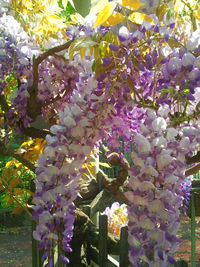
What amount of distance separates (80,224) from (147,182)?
1109mm

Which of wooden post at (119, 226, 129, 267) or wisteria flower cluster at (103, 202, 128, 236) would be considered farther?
wisteria flower cluster at (103, 202, 128, 236)

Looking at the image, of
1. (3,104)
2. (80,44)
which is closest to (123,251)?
(3,104)

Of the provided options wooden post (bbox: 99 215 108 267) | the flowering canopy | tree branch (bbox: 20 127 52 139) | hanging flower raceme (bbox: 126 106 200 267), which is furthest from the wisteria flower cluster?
hanging flower raceme (bbox: 126 106 200 267)

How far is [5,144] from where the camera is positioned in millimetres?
1608

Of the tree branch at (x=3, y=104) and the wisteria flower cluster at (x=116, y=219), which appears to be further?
the wisteria flower cluster at (x=116, y=219)

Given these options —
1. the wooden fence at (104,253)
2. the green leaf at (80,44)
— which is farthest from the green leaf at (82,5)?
the green leaf at (80,44)

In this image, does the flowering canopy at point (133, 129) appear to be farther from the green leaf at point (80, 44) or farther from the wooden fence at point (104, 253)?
the wooden fence at point (104, 253)

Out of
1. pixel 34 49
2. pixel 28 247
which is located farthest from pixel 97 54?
pixel 28 247

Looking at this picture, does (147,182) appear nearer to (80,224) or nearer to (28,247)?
(80,224)

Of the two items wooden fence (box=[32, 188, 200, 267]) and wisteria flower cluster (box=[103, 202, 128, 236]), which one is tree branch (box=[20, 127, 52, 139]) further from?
wisteria flower cluster (box=[103, 202, 128, 236])

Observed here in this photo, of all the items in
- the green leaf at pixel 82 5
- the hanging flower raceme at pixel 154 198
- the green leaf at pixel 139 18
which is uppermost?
the green leaf at pixel 82 5

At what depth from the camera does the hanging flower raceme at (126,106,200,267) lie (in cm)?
86

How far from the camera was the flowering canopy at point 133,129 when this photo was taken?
0.87m

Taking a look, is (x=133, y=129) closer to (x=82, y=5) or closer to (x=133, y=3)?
(x=133, y=3)
